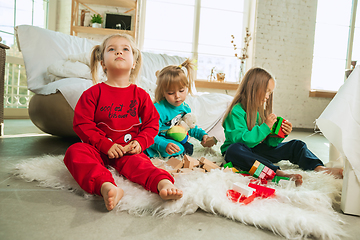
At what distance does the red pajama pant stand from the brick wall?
12.4 ft

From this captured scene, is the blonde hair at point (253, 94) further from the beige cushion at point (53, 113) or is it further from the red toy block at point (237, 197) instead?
the beige cushion at point (53, 113)

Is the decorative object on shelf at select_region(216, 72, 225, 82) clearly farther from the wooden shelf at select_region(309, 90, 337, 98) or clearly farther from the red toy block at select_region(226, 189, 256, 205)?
the red toy block at select_region(226, 189, 256, 205)

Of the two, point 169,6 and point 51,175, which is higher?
point 169,6

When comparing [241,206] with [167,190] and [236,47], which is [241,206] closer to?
[167,190]

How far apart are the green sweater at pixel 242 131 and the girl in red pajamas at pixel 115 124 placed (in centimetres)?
45

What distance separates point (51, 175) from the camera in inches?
41.2

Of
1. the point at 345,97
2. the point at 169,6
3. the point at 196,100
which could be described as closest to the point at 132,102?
the point at 345,97

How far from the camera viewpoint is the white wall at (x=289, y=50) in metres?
4.38

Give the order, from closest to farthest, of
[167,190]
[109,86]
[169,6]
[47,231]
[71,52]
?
[47,231] < [167,190] < [109,86] < [71,52] < [169,6]

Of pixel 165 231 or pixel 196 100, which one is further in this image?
pixel 196 100

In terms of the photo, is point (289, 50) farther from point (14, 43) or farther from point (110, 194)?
point (110, 194)

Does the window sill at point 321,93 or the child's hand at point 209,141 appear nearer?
the child's hand at point 209,141

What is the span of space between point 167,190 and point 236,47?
426cm

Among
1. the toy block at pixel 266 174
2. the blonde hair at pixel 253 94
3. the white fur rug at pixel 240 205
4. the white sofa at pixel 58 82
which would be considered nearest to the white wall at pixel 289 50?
the white sofa at pixel 58 82
